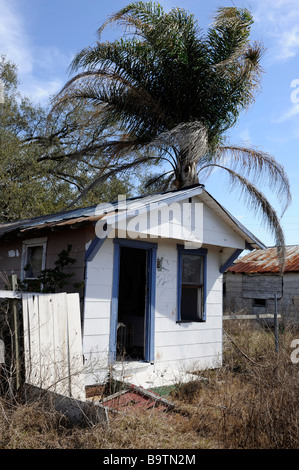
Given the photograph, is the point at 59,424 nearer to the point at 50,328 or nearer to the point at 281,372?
the point at 50,328

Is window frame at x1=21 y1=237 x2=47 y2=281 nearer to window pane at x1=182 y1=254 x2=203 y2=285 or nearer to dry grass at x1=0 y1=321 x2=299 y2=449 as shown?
window pane at x1=182 y1=254 x2=203 y2=285

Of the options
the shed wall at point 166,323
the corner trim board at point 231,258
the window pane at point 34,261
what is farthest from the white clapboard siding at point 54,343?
the corner trim board at point 231,258

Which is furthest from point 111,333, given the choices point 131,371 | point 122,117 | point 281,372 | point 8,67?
point 8,67

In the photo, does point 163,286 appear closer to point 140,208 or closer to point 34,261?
point 140,208

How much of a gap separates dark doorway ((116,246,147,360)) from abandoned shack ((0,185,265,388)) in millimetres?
38

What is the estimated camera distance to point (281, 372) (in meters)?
5.91

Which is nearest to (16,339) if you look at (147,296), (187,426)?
(187,426)

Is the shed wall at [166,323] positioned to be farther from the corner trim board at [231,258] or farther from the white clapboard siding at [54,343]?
the white clapboard siding at [54,343]

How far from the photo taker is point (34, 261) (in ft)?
29.0

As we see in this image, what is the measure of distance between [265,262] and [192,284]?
35.2 ft

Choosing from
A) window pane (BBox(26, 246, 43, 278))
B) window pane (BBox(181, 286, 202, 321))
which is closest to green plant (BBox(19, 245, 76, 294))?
window pane (BBox(26, 246, 43, 278))

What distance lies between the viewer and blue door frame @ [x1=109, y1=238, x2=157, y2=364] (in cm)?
764

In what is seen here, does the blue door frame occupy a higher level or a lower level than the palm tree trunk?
lower

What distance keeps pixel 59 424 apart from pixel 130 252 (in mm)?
6734
